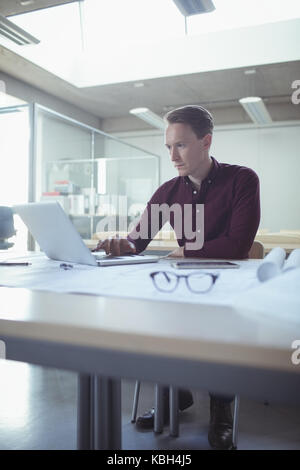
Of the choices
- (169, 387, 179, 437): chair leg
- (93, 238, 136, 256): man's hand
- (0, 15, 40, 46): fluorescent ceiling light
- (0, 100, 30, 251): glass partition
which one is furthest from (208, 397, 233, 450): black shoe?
(0, 100, 30, 251): glass partition

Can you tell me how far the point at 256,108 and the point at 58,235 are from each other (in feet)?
19.4

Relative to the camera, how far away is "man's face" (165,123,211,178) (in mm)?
1732

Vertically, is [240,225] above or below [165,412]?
above

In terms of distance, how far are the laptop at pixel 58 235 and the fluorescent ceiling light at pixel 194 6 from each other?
8.30ft

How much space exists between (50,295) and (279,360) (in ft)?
1.40

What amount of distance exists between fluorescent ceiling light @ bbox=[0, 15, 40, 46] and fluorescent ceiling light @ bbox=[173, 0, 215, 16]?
160 centimetres

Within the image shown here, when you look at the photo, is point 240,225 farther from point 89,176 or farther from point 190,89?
point 190,89

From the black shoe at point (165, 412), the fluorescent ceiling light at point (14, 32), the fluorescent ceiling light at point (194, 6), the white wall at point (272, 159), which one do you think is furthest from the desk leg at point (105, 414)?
the white wall at point (272, 159)

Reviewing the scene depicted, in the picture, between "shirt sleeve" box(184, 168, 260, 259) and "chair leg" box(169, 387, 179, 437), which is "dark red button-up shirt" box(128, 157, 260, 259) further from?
"chair leg" box(169, 387, 179, 437)

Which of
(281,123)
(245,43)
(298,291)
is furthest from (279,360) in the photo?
(281,123)

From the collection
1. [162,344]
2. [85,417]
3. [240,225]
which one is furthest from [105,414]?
[240,225]

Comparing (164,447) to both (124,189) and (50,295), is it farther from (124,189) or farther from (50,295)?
(124,189)

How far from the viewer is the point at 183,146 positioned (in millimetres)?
1741

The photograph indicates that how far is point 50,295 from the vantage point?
72cm
